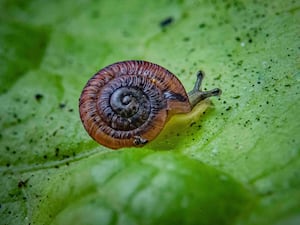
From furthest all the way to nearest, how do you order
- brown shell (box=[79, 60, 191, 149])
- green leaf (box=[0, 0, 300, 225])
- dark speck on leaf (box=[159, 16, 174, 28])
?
dark speck on leaf (box=[159, 16, 174, 28])
brown shell (box=[79, 60, 191, 149])
green leaf (box=[0, 0, 300, 225])

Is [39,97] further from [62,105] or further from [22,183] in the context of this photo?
[22,183]

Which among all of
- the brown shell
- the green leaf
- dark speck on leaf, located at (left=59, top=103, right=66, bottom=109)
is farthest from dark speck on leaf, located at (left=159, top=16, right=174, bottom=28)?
dark speck on leaf, located at (left=59, top=103, right=66, bottom=109)

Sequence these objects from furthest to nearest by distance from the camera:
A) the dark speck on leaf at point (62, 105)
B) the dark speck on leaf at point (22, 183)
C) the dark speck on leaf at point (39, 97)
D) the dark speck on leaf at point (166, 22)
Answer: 1. the dark speck on leaf at point (166, 22)
2. the dark speck on leaf at point (39, 97)
3. the dark speck on leaf at point (62, 105)
4. the dark speck on leaf at point (22, 183)

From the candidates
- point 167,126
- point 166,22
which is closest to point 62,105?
point 167,126

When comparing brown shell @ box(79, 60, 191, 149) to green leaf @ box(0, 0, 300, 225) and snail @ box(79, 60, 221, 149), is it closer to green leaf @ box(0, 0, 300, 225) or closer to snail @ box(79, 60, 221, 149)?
snail @ box(79, 60, 221, 149)

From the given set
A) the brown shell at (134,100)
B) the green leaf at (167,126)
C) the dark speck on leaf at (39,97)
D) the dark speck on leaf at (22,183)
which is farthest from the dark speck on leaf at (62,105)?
the dark speck on leaf at (22,183)

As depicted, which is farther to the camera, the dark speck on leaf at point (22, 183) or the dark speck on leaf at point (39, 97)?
the dark speck on leaf at point (39, 97)

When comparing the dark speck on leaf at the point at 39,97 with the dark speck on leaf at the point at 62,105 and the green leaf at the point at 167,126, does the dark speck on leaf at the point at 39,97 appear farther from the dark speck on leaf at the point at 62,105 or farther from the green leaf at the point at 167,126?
the dark speck on leaf at the point at 62,105
